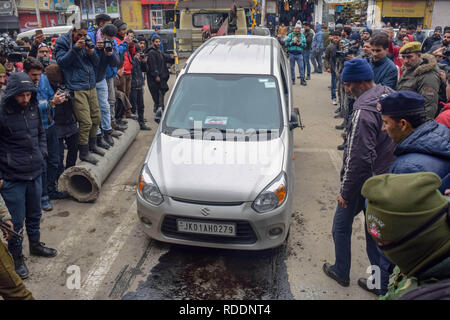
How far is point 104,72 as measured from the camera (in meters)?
6.15

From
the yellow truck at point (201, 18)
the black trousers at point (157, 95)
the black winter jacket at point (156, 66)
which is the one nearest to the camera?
the black winter jacket at point (156, 66)

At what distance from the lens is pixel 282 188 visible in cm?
387

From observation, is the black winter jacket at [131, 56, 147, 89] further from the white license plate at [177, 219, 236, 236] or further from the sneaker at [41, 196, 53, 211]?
the white license plate at [177, 219, 236, 236]

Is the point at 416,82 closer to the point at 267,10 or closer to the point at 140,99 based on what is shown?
the point at 140,99

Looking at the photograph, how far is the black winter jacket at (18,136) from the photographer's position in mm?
3512

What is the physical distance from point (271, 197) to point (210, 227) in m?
0.69

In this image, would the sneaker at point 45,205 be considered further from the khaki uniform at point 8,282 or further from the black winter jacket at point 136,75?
the black winter jacket at point 136,75

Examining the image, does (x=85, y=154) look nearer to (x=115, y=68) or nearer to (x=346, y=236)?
(x=115, y=68)

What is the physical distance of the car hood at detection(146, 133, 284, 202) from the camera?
12.3 feet

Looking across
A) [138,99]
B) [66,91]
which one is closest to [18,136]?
[66,91]

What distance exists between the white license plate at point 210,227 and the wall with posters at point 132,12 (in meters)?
37.3

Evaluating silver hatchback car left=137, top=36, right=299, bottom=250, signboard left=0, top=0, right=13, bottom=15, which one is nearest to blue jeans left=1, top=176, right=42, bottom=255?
silver hatchback car left=137, top=36, right=299, bottom=250

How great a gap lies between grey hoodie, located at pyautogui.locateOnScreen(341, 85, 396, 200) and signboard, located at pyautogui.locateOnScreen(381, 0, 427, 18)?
31.3 metres

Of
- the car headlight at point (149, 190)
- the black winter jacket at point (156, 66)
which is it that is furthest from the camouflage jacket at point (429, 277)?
the black winter jacket at point (156, 66)
